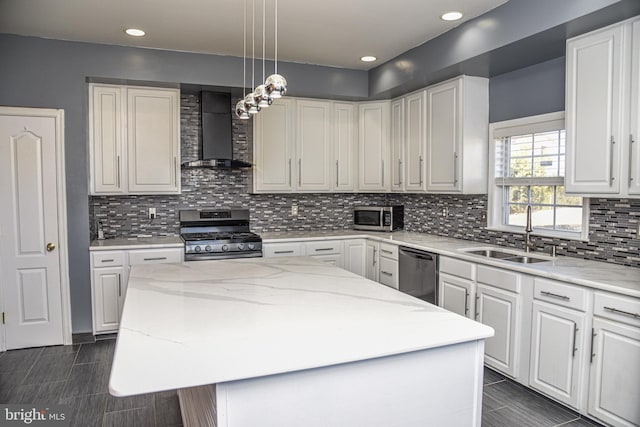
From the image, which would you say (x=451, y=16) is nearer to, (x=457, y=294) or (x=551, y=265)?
(x=551, y=265)

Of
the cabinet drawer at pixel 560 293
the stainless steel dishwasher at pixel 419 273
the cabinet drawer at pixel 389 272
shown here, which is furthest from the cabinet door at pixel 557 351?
the cabinet drawer at pixel 389 272

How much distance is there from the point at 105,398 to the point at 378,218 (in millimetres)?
3205

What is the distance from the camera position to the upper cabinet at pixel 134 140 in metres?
4.18

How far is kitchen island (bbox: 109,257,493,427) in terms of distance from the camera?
132 centimetres

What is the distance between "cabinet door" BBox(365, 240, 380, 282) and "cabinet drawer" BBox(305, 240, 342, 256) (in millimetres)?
317

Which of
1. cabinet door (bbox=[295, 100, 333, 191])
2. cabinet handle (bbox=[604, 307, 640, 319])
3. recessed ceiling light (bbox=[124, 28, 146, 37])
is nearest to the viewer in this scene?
cabinet handle (bbox=[604, 307, 640, 319])

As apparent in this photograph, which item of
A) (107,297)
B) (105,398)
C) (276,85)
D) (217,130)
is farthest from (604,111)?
(107,297)

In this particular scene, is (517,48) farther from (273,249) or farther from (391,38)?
(273,249)

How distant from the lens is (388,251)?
4.45 meters

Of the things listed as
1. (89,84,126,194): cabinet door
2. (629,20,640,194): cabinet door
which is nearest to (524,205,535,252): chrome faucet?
(629,20,640,194): cabinet door

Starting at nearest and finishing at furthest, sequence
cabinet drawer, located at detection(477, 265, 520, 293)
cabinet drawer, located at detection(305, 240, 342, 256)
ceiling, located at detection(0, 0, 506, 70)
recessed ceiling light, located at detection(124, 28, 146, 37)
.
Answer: cabinet drawer, located at detection(477, 265, 520, 293) < ceiling, located at detection(0, 0, 506, 70) < recessed ceiling light, located at detection(124, 28, 146, 37) < cabinet drawer, located at detection(305, 240, 342, 256)

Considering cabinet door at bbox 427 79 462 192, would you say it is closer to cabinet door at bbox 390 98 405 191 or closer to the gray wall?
cabinet door at bbox 390 98 405 191

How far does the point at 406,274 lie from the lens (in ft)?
13.7

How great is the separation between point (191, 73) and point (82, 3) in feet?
3.96
